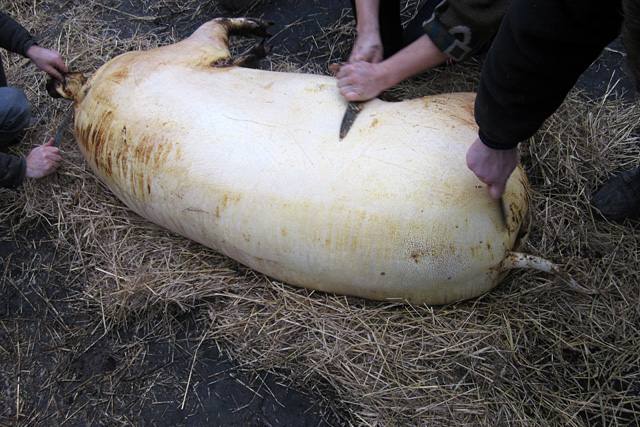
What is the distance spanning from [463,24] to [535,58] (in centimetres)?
67

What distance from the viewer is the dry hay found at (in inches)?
58.5

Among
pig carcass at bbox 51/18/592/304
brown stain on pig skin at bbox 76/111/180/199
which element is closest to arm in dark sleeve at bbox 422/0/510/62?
pig carcass at bbox 51/18/592/304

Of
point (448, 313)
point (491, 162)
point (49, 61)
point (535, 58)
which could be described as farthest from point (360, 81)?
point (49, 61)

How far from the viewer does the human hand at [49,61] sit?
2.07 m

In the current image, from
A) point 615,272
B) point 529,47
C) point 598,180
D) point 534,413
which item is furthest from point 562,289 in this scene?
point 529,47

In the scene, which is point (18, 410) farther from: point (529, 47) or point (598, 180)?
point (598, 180)

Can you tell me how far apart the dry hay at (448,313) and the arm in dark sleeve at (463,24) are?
67 centimetres

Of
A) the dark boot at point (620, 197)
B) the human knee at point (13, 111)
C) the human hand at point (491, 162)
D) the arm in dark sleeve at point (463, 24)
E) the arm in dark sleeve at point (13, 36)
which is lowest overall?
the dark boot at point (620, 197)

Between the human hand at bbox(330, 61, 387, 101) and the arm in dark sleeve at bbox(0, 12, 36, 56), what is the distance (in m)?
1.71

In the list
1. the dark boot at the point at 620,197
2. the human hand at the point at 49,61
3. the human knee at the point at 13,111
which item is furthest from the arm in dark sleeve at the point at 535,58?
the human knee at the point at 13,111

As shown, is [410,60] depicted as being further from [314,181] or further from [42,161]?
[42,161]

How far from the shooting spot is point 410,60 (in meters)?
1.63

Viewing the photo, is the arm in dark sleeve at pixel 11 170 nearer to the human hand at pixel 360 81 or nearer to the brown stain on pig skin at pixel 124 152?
the brown stain on pig skin at pixel 124 152

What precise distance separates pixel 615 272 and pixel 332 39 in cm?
190
